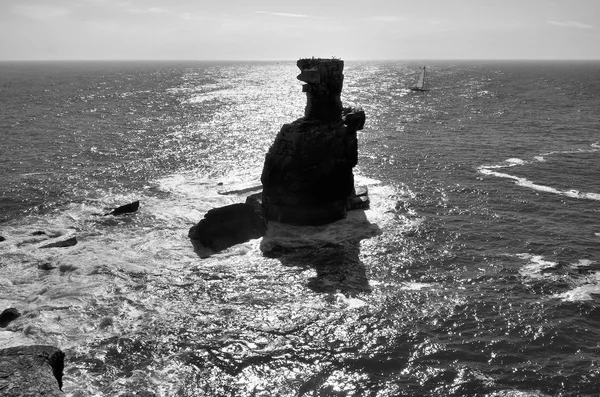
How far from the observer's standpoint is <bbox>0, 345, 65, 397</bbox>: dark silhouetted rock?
60.8 feet

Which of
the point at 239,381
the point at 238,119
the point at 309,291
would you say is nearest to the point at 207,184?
the point at 309,291

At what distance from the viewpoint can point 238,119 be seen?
126438 mm

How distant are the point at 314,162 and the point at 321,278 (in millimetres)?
15970

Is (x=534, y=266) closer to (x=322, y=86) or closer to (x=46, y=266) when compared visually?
(x=322, y=86)

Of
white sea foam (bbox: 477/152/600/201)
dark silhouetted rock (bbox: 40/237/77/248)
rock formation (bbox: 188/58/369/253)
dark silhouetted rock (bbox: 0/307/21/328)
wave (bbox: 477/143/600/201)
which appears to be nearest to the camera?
dark silhouetted rock (bbox: 0/307/21/328)

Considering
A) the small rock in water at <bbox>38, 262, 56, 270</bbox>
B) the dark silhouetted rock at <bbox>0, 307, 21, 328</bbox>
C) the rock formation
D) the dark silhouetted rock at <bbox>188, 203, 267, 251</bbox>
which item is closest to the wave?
the rock formation

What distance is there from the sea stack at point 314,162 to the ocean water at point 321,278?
7.75ft

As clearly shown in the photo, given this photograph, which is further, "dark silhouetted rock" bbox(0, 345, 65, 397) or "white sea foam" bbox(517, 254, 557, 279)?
"white sea foam" bbox(517, 254, 557, 279)

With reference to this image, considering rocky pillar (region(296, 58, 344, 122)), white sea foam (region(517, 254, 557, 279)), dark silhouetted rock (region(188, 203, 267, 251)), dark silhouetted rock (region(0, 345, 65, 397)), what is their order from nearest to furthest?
dark silhouetted rock (region(0, 345, 65, 397))
white sea foam (region(517, 254, 557, 279))
dark silhouetted rock (region(188, 203, 267, 251))
rocky pillar (region(296, 58, 344, 122))

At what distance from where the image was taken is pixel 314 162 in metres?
55.4

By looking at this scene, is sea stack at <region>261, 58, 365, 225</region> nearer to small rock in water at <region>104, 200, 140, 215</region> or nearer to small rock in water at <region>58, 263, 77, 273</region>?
small rock in water at <region>104, 200, 140, 215</region>

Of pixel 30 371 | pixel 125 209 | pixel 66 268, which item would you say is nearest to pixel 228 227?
pixel 125 209

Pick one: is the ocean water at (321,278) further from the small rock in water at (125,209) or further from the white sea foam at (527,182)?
the small rock in water at (125,209)

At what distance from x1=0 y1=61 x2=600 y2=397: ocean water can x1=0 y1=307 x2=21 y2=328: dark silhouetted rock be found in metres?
0.74
